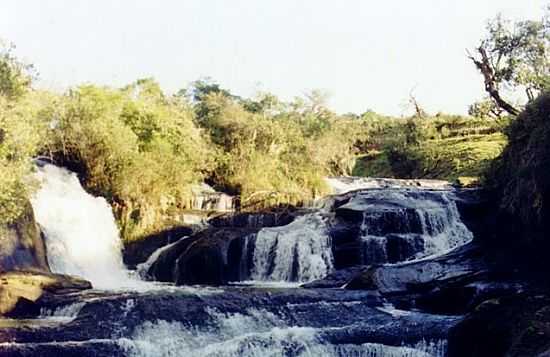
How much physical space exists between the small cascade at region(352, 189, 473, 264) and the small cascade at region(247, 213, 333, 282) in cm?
136

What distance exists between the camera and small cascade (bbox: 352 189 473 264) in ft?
70.9

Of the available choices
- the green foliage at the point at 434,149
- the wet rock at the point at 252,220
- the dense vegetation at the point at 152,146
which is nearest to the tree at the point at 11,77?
the dense vegetation at the point at 152,146

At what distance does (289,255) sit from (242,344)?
944 centimetres

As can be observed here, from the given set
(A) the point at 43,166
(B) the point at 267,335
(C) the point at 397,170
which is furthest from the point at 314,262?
(C) the point at 397,170

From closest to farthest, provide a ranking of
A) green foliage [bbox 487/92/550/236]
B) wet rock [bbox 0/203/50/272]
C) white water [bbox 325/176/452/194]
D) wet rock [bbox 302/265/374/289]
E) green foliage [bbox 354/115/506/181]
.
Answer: green foliage [bbox 487/92/550/236] < wet rock [bbox 0/203/50/272] < wet rock [bbox 302/265/374/289] < white water [bbox 325/176/452/194] < green foliage [bbox 354/115/506/181]

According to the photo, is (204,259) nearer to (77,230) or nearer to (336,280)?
(336,280)

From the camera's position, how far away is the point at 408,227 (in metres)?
22.9

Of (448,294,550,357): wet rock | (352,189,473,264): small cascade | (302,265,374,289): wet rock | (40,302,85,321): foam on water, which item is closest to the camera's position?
(448,294,550,357): wet rock

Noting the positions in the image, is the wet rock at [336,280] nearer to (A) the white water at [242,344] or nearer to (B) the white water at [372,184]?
(A) the white water at [242,344]

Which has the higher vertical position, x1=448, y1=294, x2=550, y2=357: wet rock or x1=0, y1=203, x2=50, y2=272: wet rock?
x1=0, y1=203, x2=50, y2=272: wet rock

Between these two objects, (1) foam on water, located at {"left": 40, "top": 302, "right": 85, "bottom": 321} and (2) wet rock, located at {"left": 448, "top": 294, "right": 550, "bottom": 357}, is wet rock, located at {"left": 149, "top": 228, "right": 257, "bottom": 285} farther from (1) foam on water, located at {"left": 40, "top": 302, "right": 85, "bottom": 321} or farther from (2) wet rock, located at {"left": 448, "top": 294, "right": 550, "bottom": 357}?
(2) wet rock, located at {"left": 448, "top": 294, "right": 550, "bottom": 357}

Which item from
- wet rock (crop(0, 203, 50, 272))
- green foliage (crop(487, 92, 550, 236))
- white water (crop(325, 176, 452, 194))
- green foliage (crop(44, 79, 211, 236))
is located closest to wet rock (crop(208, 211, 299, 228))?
green foliage (crop(44, 79, 211, 236))

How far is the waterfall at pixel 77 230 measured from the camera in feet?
69.4

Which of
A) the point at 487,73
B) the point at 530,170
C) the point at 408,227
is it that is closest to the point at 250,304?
the point at 530,170
